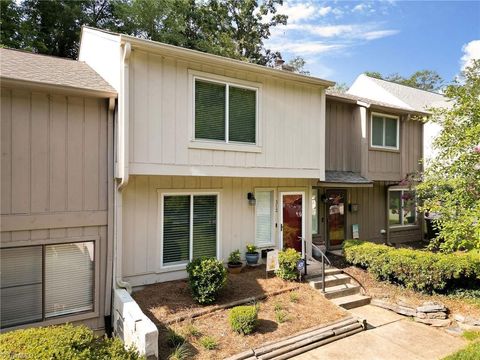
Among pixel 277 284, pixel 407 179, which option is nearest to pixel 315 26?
pixel 407 179

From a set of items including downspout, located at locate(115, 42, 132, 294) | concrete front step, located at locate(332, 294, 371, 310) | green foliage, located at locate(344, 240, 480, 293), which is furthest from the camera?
green foliage, located at locate(344, 240, 480, 293)

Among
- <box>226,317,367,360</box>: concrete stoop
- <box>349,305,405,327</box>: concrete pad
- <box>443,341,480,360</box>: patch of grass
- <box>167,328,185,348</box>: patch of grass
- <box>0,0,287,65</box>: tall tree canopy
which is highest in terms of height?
<box>0,0,287,65</box>: tall tree canopy

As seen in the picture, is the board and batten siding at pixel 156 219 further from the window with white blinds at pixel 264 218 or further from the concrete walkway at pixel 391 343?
the concrete walkway at pixel 391 343

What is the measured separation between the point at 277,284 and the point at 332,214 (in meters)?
4.69

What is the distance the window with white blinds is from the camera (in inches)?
371

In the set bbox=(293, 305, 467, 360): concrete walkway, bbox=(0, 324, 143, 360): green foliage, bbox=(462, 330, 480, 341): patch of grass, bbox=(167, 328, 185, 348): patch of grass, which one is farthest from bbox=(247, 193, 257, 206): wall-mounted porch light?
bbox=(462, 330, 480, 341): patch of grass

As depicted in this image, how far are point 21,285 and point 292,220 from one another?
7.05 m

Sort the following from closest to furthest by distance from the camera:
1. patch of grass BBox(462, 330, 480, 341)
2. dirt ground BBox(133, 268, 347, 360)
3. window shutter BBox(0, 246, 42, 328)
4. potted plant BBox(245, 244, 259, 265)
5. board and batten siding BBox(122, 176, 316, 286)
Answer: dirt ground BBox(133, 268, 347, 360) → window shutter BBox(0, 246, 42, 328) → patch of grass BBox(462, 330, 480, 341) → board and batten siding BBox(122, 176, 316, 286) → potted plant BBox(245, 244, 259, 265)

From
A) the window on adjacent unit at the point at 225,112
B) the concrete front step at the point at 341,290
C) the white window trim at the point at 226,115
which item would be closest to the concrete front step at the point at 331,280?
the concrete front step at the point at 341,290

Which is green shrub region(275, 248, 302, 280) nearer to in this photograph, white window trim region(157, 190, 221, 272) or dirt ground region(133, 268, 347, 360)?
dirt ground region(133, 268, 347, 360)

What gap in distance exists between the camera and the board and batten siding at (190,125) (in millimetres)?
6934

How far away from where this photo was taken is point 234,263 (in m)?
8.63

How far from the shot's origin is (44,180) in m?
6.35

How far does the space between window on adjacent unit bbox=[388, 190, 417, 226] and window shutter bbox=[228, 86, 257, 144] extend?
26.0ft
